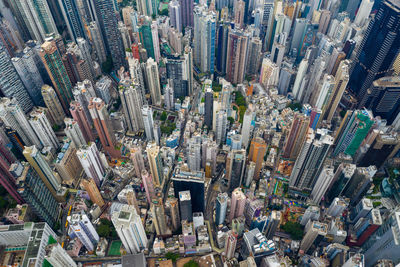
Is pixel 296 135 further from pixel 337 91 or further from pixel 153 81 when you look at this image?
pixel 153 81

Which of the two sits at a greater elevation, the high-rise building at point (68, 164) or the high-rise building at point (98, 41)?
the high-rise building at point (98, 41)

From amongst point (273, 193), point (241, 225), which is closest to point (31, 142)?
point (241, 225)

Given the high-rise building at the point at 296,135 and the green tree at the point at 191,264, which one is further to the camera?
the high-rise building at the point at 296,135

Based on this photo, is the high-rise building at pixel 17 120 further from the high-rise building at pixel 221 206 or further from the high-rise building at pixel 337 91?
the high-rise building at pixel 337 91

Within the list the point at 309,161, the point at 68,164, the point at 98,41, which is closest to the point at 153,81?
the point at 98,41

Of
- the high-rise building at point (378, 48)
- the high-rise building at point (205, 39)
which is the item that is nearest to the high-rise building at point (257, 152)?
the high-rise building at point (378, 48)

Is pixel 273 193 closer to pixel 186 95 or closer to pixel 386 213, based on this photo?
pixel 386 213
